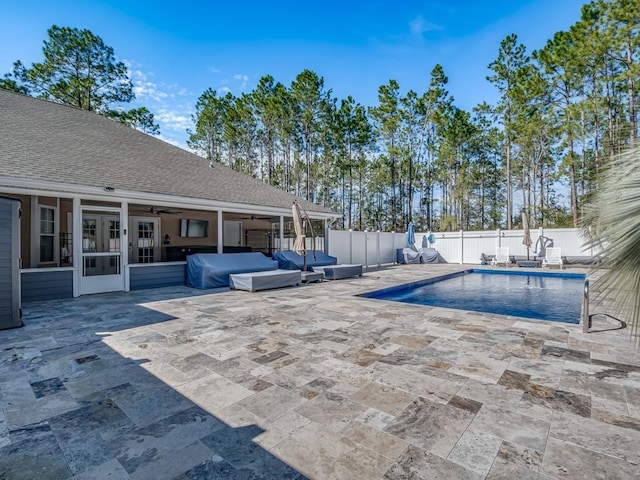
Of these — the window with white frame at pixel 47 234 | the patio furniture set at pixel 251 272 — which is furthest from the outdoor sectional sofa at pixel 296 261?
the window with white frame at pixel 47 234

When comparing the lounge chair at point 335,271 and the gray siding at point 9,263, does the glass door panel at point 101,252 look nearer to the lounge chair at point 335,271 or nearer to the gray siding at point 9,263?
the gray siding at point 9,263

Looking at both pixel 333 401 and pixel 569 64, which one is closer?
pixel 333 401

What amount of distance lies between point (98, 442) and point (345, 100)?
2505cm

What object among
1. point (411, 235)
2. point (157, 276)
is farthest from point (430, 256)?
point (157, 276)

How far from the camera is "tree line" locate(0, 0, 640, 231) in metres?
17.0

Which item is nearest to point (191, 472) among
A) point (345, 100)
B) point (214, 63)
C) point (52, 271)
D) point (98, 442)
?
point (98, 442)

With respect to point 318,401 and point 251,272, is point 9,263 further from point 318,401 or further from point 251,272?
point 251,272

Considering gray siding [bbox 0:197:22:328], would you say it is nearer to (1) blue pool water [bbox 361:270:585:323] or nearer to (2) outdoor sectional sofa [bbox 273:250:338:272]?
(1) blue pool water [bbox 361:270:585:323]

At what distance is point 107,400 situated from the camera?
285cm

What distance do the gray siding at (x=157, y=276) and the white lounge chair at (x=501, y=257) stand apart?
13438 mm

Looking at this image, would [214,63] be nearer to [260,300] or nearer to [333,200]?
[260,300]

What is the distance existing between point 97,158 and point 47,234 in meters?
2.33

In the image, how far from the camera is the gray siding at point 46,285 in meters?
6.89

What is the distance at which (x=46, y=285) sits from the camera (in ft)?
23.3
